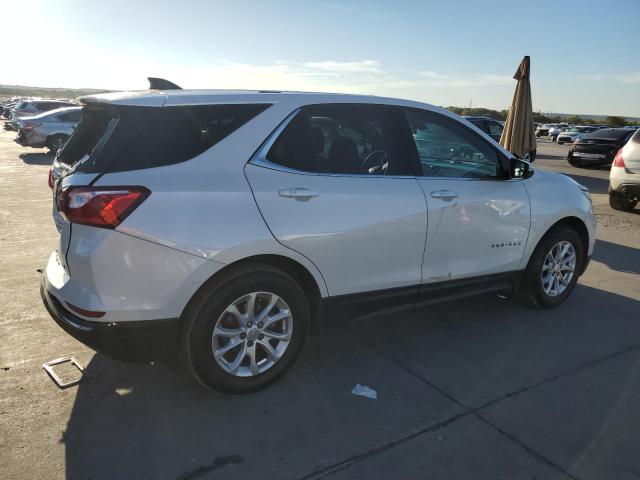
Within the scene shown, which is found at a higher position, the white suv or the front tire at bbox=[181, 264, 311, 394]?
the white suv

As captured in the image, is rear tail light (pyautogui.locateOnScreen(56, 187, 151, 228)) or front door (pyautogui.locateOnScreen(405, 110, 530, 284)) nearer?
rear tail light (pyautogui.locateOnScreen(56, 187, 151, 228))

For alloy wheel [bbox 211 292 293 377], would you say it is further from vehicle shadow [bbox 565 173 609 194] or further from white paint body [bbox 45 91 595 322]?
vehicle shadow [bbox 565 173 609 194]

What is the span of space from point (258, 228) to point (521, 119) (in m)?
7.61

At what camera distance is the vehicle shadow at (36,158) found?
1476cm

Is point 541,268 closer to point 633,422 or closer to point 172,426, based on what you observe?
point 633,422

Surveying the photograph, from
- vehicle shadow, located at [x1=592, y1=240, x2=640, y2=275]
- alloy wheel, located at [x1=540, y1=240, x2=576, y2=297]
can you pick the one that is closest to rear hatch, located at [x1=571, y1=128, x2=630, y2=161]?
vehicle shadow, located at [x1=592, y1=240, x2=640, y2=275]

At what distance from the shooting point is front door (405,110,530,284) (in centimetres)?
371

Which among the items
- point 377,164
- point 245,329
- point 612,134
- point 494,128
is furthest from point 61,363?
point 612,134

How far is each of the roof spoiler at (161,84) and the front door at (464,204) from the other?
1.71 meters

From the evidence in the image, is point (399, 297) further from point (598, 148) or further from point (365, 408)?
point (598, 148)

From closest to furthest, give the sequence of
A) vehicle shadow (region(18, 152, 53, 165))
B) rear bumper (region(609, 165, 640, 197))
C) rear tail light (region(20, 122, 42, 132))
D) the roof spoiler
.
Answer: the roof spoiler < rear bumper (region(609, 165, 640, 197)) < vehicle shadow (region(18, 152, 53, 165)) < rear tail light (region(20, 122, 42, 132))

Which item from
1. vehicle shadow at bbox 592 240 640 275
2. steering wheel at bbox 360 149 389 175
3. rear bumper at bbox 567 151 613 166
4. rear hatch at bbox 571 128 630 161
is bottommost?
vehicle shadow at bbox 592 240 640 275

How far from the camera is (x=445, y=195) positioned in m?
3.68

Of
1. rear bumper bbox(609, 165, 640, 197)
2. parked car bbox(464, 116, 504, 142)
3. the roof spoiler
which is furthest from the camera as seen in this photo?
parked car bbox(464, 116, 504, 142)
